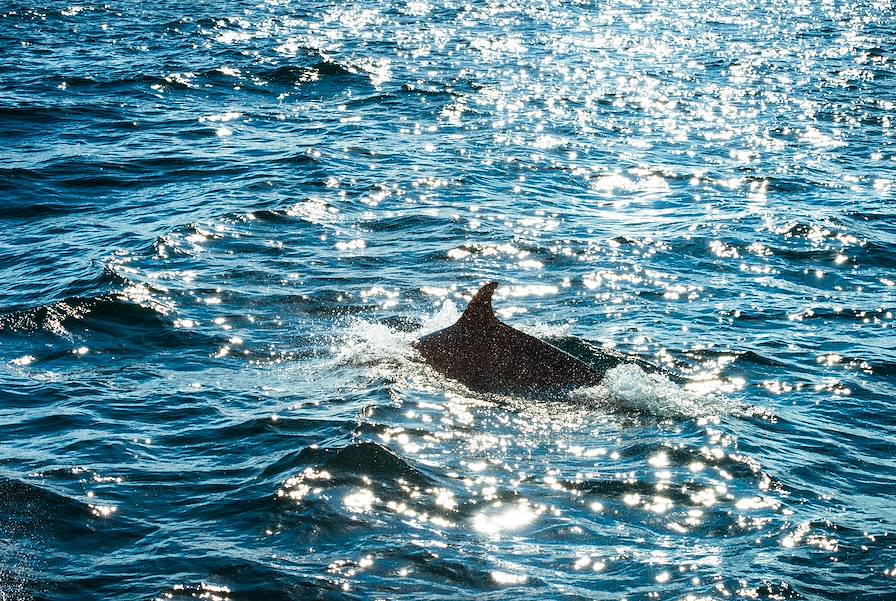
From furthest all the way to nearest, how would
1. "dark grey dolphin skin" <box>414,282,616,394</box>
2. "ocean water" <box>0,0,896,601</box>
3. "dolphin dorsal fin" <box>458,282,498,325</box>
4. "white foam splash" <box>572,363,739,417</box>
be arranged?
"dolphin dorsal fin" <box>458,282,498,325</box> < "dark grey dolphin skin" <box>414,282,616,394</box> < "white foam splash" <box>572,363,739,417</box> < "ocean water" <box>0,0,896,601</box>

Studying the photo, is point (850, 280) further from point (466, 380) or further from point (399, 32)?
point (399, 32)

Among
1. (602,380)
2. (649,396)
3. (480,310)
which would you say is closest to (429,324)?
(480,310)

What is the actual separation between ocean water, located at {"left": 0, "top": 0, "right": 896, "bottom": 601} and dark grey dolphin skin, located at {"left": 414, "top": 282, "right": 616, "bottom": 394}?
242mm

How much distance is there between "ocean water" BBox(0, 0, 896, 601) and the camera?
9125 millimetres

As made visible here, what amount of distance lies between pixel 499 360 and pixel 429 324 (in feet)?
6.93

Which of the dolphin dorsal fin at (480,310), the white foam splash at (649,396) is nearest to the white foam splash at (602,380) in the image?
the white foam splash at (649,396)

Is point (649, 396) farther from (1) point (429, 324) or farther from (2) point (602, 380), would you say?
(1) point (429, 324)

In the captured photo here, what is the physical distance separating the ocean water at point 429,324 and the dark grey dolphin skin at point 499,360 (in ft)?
0.79

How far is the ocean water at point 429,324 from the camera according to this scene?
9.12 metres

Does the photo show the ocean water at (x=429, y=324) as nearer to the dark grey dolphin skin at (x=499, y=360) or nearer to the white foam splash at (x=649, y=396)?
the white foam splash at (x=649, y=396)

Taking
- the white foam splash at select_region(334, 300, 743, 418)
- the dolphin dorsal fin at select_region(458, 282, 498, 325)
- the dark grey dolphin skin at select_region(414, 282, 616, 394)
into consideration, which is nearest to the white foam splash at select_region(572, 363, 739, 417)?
the white foam splash at select_region(334, 300, 743, 418)

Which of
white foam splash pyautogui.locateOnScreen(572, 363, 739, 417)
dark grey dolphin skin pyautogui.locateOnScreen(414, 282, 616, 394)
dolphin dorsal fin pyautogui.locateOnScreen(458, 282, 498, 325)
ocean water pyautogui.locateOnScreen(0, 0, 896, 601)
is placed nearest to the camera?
ocean water pyautogui.locateOnScreen(0, 0, 896, 601)

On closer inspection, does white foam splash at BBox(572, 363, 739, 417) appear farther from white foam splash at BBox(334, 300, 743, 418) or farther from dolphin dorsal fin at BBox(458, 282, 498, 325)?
dolphin dorsal fin at BBox(458, 282, 498, 325)

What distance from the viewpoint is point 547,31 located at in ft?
124
